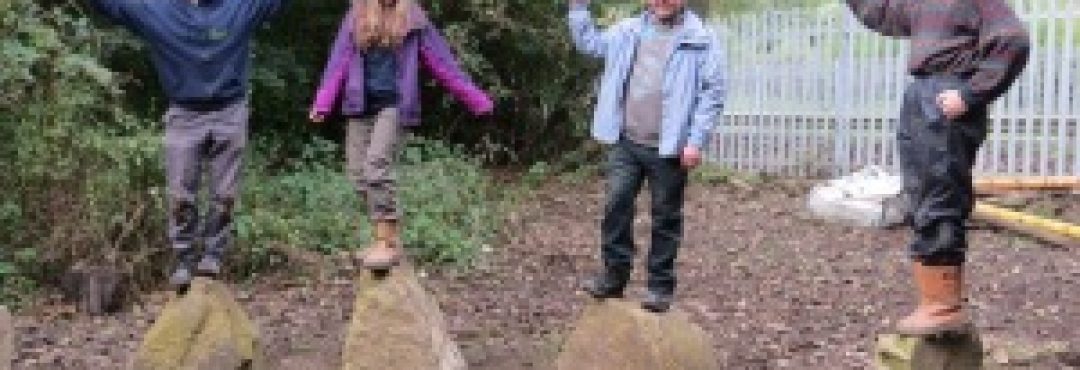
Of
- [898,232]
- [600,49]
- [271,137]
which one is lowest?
[898,232]

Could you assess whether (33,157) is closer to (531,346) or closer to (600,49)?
(531,346)

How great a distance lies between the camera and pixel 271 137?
40.1 feet

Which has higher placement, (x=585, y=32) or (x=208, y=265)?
(x=585, y=32)

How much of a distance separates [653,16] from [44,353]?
367 cm

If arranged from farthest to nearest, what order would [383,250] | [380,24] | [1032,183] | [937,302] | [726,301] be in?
[1032,183], [726,301], [383,250], [380,24], [937,302]

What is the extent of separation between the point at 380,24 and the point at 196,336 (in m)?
1.66

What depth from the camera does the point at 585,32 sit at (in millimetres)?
5789

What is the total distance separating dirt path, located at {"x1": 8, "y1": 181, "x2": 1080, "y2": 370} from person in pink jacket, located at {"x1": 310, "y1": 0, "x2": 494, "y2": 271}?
3.54 ft

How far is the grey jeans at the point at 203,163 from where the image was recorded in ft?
19.1

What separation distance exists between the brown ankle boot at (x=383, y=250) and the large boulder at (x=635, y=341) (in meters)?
0.92

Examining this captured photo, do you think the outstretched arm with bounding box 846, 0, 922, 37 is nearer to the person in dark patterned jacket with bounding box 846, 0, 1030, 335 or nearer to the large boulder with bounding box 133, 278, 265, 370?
the person in dark patterned jacket with bounding box 846, 0, 1030, 335

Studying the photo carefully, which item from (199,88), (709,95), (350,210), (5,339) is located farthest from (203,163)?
(350,210)

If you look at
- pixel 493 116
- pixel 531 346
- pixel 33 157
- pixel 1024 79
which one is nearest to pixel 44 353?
pixel 33 157

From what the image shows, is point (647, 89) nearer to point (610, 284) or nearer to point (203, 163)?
point (610, 284)
